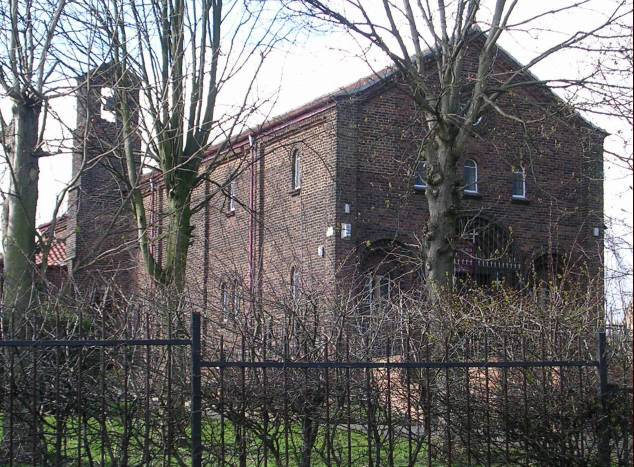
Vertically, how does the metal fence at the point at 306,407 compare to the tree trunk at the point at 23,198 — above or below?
below

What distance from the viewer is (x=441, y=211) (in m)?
14.0

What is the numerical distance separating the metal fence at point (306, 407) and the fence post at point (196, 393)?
250mm

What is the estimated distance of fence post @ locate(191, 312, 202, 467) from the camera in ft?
19.7

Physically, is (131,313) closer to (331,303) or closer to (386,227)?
(331,303)

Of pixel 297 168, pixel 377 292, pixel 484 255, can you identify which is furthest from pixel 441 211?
pixel 297 168

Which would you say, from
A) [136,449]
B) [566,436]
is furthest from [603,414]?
[136,449]

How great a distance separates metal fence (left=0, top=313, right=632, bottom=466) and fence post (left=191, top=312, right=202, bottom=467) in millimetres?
250

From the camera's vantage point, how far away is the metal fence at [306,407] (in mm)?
6562

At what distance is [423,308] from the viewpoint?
8938mm

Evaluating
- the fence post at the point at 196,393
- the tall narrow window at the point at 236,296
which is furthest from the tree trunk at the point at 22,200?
the fence post at the point at 196,393

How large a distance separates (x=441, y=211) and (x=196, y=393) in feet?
28.3

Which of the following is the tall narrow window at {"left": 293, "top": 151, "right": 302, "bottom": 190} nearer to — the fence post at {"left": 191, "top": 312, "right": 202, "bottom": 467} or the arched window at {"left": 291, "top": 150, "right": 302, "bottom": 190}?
the arched window at {"left": 291, "top": 150, "right": 302, "bottom": 190}

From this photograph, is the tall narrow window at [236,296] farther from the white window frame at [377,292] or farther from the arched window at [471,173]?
the arched window at [471,173]

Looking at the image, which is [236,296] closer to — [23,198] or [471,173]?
[23,198]
